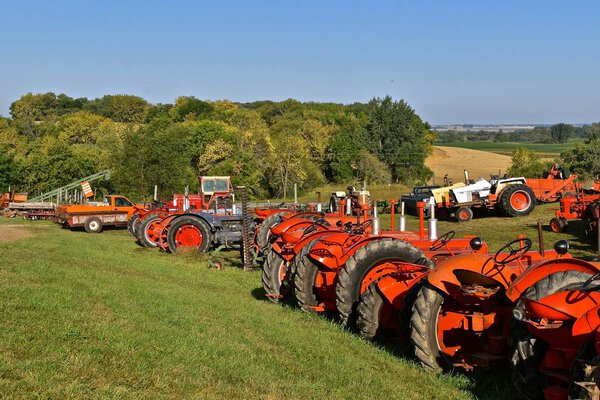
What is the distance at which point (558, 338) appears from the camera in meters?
4.67

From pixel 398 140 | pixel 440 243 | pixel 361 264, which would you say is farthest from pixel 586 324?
pixel 398 140

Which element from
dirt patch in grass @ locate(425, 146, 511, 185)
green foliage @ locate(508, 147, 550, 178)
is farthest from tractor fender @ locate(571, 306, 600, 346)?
dirt patch in grass @ locate(425, 146, 511, 185)

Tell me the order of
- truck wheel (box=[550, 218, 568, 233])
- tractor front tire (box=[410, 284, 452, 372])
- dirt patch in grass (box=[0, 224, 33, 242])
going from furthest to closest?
dirt patch in grass (box=[0, 224, 33, 242])
truck wheel (box=[550, 218, 568, 233])
tractor front tire (box=[410, 284, 452, 372])

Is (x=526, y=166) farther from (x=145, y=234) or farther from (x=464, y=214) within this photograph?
(x=145, y=234)

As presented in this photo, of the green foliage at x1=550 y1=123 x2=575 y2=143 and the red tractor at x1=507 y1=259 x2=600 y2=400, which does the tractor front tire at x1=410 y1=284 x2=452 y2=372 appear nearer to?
the red tractor at x1=507 y1=259 x2=600 y2=400

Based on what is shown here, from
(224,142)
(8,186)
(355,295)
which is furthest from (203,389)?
(224,142)

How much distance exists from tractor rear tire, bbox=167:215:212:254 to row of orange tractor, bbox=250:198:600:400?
9.31 metres

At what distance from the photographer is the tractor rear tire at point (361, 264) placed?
8.12m

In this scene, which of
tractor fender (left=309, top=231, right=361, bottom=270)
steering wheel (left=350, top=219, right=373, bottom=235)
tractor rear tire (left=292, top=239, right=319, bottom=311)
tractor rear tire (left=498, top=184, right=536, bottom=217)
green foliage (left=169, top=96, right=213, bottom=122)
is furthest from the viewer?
green foliage (left=169, top=96, right=213, bottom=122)

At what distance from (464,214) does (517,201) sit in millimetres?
2084

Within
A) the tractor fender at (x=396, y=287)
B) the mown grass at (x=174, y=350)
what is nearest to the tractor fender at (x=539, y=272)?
the mown grass at (x=174, y=350)

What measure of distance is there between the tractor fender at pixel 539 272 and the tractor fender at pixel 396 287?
159 centimetres

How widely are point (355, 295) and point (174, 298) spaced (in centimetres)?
314

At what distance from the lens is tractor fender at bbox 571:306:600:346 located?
14.3ft
